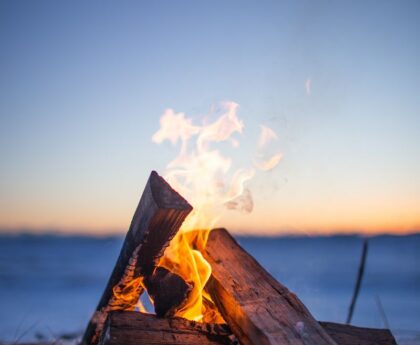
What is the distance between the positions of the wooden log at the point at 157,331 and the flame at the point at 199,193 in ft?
0.66

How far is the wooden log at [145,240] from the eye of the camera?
2.20 metres

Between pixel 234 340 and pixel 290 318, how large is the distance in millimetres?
392

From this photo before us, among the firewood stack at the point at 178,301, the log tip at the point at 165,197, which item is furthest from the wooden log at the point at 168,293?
the log tip at the point at 165,197

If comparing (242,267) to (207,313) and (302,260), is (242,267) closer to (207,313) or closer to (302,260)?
(207,313)

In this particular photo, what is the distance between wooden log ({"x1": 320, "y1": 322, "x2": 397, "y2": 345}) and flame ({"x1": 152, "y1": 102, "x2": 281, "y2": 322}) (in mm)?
786

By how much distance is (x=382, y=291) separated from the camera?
16.9 m

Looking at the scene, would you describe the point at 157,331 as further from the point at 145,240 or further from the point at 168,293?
the point at 145,240

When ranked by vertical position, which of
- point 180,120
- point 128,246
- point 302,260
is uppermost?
point 302,260

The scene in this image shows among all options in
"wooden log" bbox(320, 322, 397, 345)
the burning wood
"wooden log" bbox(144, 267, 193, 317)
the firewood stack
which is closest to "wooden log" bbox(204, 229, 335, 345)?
the firewood stack

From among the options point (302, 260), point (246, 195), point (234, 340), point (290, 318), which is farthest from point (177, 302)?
point (302, 260)

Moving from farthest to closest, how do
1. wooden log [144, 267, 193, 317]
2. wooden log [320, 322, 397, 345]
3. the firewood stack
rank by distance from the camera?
wooden log [320, 322, 397, 345]
wooden log [144, 267, 193, 317]
the firewood stack

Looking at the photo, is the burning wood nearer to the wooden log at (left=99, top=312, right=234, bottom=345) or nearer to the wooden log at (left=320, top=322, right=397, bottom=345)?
the wooden log at (left=99, top=312, right=234, bottom=345)

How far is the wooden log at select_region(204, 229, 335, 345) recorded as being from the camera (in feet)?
7.54

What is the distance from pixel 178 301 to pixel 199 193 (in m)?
0.75
